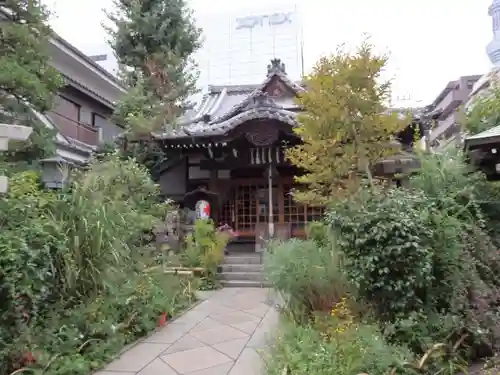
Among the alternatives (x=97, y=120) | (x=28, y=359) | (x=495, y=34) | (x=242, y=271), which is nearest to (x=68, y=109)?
(x=97, y=120)

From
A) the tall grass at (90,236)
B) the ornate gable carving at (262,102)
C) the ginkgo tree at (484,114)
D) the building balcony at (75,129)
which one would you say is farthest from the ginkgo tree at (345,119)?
the building balcony at (75,129)

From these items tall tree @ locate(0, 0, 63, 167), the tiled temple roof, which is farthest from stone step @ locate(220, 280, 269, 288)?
tall tree @ locate(0, 0, 63, 167)

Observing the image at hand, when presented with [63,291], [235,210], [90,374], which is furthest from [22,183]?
[235,210]

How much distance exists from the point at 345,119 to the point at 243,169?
5131 millimetres

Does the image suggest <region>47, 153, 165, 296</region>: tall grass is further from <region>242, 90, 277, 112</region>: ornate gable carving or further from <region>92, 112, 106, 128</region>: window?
<region>92, 112, 106, 128</region>: window

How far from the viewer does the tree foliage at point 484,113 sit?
6805 millimetres

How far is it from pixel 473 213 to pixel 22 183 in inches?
210

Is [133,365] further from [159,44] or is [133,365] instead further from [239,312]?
[159,44]

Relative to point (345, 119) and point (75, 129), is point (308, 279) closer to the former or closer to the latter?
point (345, 119)

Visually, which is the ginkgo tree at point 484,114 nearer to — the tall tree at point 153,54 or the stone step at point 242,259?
the stone step at point 242,259

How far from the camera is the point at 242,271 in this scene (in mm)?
10094

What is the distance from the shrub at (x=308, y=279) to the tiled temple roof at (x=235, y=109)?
20.1 ft

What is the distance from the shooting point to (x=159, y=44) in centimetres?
1328

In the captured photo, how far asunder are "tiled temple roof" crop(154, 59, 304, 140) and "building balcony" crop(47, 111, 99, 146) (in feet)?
11.4
